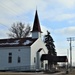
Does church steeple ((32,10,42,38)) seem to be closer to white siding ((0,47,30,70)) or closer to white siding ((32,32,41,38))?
white siding ((32,32,41,38))

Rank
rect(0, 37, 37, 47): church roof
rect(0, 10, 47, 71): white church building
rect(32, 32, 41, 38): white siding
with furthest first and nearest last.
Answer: rect(32, 32, 41, 38): white siding → rect(0, 37, 37, 47): church roof → rect(0, 10, 47, 71): white church building

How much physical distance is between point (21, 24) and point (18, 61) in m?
28.9

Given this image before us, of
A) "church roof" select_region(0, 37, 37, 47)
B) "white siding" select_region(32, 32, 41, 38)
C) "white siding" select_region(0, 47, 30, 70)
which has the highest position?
"white siding" select_region(32, 32, 41, 38)

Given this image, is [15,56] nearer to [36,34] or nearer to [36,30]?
[36,34]

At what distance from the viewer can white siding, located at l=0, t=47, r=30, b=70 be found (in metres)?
70.0

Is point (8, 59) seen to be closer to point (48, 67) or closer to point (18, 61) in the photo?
point (18, 61)

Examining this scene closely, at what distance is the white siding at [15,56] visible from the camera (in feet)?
230

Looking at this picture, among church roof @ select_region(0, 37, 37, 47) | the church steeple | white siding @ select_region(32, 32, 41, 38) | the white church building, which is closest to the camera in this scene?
the white church building

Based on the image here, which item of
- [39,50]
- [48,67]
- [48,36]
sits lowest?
[48,67]

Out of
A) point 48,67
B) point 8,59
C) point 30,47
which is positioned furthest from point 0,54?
point 48,67

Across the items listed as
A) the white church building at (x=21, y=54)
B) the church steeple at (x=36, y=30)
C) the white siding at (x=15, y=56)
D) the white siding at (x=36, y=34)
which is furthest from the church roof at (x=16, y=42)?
the church steeple at (x=36, y=30)

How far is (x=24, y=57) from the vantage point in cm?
7006

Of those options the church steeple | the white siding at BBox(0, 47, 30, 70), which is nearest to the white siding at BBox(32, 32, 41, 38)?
the church steeple

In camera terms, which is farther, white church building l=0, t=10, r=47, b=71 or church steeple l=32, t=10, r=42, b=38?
church steeple l=32, t=10, r=42, b=38
